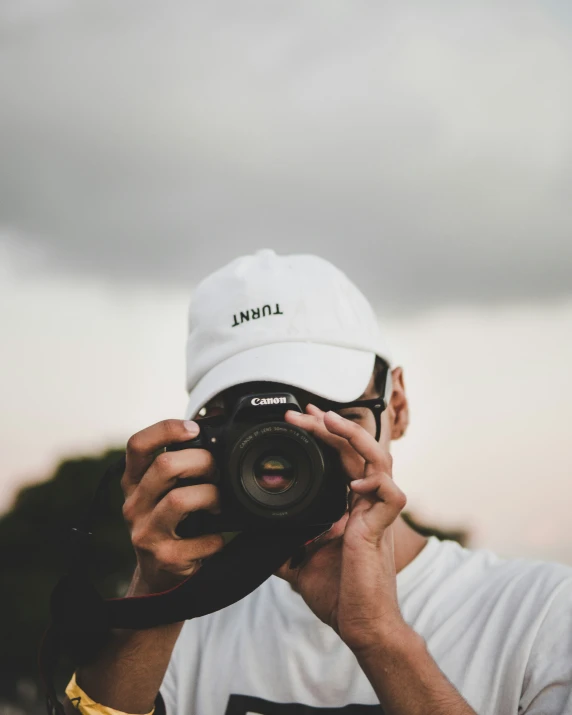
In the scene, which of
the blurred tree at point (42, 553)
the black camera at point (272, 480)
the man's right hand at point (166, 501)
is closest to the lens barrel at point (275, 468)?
the black camera at point (272, 480)

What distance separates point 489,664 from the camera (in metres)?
2.20

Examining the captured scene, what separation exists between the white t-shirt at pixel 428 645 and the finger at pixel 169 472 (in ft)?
2.40

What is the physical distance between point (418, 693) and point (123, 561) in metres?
11.4

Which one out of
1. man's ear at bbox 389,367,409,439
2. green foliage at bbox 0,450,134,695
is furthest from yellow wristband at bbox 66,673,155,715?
green foliage at bbox 0,450,134,695

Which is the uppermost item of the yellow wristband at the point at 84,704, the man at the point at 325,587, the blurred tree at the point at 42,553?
the man at the point at 325,587

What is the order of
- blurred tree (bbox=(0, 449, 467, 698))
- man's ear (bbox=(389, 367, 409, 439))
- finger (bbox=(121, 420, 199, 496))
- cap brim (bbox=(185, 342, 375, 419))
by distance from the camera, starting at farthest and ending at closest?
blurred tree (bbox=(0, 449, 467, 698)) → man's ear (bbox=(389, 367, 409, 439)) → cap brim (bbox=(185, 342, 375, 419)) → finger (bbox=(121, 420, 199, 496))

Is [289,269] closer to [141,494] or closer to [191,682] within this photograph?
[141,494]

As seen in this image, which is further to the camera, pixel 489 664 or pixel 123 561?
pixel 123 561

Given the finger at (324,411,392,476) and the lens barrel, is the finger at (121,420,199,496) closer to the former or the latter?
the lens barrel

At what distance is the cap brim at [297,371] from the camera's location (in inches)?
97.5

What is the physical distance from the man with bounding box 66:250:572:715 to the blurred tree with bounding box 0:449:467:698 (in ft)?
28.7

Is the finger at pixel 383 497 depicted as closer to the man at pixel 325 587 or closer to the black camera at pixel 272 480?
the man at pixel 325 587

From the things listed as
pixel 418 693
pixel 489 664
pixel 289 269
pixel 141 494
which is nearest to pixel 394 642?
pixel 418 693

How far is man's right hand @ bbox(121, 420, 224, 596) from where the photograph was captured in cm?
213
